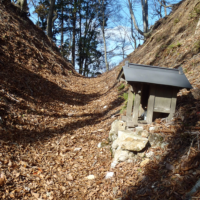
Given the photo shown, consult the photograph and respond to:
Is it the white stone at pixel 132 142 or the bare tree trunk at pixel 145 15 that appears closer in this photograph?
the white stone at pixel 132 142

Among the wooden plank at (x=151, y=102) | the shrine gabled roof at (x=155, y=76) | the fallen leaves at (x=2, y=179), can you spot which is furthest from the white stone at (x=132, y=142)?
the fallen leaves at (x=2, y=179)

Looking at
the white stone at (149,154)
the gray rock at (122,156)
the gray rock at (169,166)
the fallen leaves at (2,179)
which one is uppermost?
the white stone at (149,154)

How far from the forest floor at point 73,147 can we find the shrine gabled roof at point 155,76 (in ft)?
2.23

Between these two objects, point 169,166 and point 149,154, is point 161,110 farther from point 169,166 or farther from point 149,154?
point 169,166

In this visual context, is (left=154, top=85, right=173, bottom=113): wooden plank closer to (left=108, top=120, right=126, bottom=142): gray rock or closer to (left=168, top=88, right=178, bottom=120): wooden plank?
(left=168, top=88, right=178, bottom=120): wooden plank

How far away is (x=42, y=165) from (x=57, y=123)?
1.97 m

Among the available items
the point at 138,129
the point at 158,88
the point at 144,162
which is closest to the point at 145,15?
the point at 158,88

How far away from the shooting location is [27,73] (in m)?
7.25

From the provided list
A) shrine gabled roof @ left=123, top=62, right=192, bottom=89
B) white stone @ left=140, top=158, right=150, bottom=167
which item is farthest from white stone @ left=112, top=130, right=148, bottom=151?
shrine gabled roof @ left=123, top=62, right=192, bottom=89

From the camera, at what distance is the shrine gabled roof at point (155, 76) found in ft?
12.3

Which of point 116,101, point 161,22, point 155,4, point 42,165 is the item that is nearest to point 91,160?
point 42,165

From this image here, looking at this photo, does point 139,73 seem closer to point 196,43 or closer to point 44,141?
point 44,141

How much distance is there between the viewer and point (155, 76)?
389cm

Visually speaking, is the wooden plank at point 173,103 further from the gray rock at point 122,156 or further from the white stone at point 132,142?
the gray rock at point 122,156
